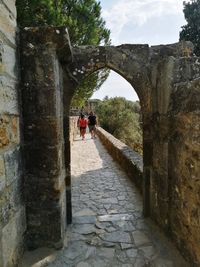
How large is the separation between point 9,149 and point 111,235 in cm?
190

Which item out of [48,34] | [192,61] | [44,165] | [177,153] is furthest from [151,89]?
[44,165]

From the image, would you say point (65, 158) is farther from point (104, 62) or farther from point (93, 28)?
point (93, 28)

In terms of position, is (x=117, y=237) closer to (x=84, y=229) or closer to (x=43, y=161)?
(x=84, y=229)

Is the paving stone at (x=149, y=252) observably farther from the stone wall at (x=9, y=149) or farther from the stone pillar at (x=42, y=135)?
the stone wall at (x=9, y=149)

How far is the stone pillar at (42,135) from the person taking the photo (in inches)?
108

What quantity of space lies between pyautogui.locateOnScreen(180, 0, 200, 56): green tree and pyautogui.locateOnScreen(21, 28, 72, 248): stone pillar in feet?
37.2

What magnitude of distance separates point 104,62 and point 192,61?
47.8 inches

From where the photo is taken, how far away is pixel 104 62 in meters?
3.50

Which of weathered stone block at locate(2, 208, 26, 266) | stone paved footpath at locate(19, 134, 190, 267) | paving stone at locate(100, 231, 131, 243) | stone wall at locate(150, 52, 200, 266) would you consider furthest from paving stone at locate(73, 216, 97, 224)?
weathered stone block at locate(2, 208, 26, 266)

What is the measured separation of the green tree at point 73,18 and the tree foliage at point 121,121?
620 centimetres

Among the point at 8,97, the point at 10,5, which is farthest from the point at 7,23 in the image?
the point at 8,97

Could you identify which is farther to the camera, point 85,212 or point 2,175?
point 85,212

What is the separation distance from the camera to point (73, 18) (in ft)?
→ 33.5

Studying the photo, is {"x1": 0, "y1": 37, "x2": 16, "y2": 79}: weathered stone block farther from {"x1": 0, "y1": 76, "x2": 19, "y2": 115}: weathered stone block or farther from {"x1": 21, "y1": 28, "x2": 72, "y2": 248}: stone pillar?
{"x1": 21, "y1": 28, "x2": 72, "y2": 248}: stone pillar
